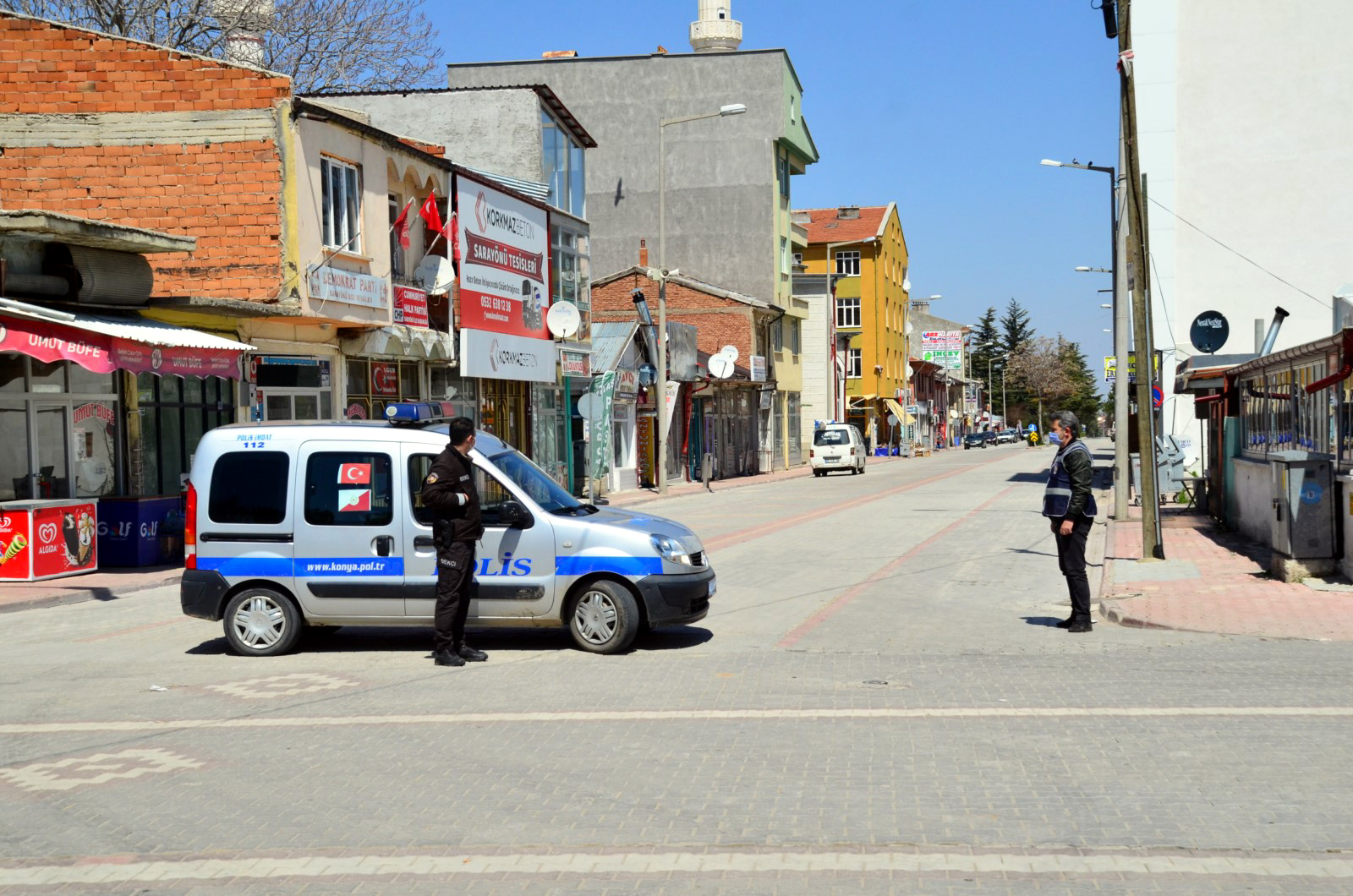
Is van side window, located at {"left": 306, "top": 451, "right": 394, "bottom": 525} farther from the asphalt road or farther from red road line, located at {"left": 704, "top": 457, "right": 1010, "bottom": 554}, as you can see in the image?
red road line, located at {"left": 704, "top": 457, "right": 1010, "bottom": 554}

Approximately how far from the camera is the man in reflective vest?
1125 centimetres

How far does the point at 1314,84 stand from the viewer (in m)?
37.1

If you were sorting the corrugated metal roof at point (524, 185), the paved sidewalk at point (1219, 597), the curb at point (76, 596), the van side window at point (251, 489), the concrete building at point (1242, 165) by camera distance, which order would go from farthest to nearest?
the concrete building at point (1242, 165), the corrugated metal roof at point (524, 185), the curb at point (76, 596), the paved sidewalk at point (1219, 597), the van side window at point (251, 489)

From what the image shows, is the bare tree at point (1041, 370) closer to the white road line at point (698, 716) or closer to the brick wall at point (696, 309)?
the brick wall at point (696, 309)

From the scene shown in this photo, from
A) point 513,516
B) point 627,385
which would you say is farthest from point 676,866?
point 627,385

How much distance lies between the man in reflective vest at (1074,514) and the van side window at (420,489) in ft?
15.3

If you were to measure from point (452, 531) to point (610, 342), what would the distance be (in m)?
30.6

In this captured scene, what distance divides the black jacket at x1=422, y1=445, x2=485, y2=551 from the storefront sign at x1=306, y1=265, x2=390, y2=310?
12421 mm

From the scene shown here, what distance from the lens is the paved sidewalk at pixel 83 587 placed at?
47.7ft

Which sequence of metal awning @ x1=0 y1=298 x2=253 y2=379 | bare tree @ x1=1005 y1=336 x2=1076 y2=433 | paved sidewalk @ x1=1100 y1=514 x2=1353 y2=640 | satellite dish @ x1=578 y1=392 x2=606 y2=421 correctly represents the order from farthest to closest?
bare tree @ x1=1005 y1=336 x2=1076 y2=433, satellite dish @ x1=578 y1=392 x2=606 y2=421, metal awning @ x1=0 y1=298 x2=253 y2=379, paved sidewalk @ x1=1100 y1=514 x2=1353 y2=640

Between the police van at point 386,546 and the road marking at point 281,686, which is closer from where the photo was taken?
the road marking at point 281,686

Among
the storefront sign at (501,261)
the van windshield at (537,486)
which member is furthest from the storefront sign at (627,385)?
the van windshield at (537,486)


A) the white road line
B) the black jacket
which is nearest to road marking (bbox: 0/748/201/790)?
the white road line

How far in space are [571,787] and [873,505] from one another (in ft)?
77.4
